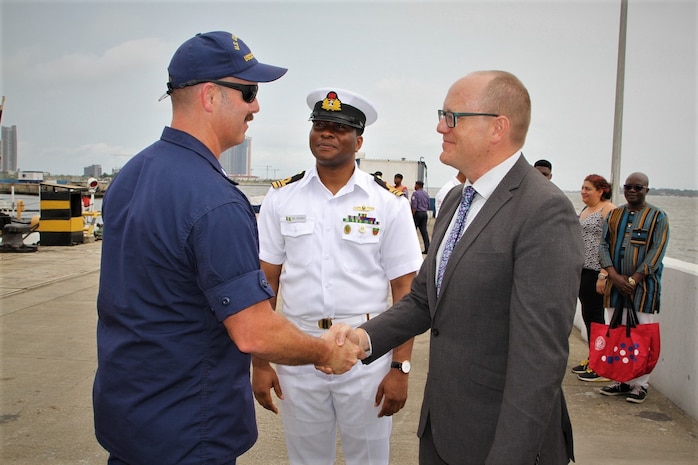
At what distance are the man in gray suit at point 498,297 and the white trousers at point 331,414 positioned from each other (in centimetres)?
69

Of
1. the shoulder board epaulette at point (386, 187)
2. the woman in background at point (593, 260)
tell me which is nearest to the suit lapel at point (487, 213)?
the shoulder board epaulette at point (386, 187)

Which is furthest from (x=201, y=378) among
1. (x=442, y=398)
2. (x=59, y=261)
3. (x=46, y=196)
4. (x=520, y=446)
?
(x=46, y=196)

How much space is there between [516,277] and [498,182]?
388 millimetres

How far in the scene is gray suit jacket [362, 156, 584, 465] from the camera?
1681 millimetres

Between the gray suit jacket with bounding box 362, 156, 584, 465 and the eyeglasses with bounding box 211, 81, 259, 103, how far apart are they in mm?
880

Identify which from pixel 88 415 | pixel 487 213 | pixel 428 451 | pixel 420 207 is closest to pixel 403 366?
pixel 428 451

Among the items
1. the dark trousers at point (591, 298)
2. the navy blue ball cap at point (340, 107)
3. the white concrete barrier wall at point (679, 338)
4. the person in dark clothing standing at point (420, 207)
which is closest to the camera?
the navy blue ball cap at point (340, 107)

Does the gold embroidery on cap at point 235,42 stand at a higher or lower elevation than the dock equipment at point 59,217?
higher

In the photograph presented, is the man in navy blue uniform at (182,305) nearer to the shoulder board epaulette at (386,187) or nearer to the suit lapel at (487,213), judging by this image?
the suit lapel at (487,213)

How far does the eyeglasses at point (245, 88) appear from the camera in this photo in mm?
1954

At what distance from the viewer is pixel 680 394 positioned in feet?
14.9

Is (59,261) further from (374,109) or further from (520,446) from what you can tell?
(520,446)

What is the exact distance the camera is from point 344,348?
7.70 ft

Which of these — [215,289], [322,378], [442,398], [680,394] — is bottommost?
[680,394]
